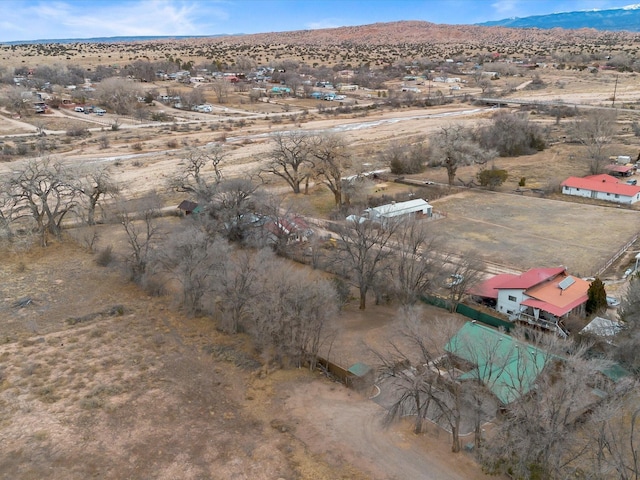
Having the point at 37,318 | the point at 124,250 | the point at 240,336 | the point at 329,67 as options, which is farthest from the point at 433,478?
the point at 329,67

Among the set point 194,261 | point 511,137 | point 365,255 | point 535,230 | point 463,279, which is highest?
point 194,261

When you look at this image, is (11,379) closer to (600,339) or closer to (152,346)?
(152,346)

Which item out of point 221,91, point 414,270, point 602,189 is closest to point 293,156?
point 414,270

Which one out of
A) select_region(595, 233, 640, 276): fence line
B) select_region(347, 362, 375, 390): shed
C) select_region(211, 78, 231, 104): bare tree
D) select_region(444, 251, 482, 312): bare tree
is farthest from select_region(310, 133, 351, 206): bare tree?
select_region(211, 78, 231, 104): bare tree

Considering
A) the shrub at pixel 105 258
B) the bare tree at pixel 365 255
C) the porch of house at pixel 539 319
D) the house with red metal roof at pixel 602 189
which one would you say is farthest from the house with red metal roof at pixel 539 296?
the house with red metal roof at pixel 602 189

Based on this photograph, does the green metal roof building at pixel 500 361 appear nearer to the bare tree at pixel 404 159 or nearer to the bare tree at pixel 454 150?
the bare tree at pixel 454 150

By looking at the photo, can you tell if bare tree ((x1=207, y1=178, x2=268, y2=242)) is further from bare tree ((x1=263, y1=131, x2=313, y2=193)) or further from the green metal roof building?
the green metal roof building

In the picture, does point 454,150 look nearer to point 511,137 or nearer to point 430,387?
point 511,137

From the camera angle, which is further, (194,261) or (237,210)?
(237,210)
